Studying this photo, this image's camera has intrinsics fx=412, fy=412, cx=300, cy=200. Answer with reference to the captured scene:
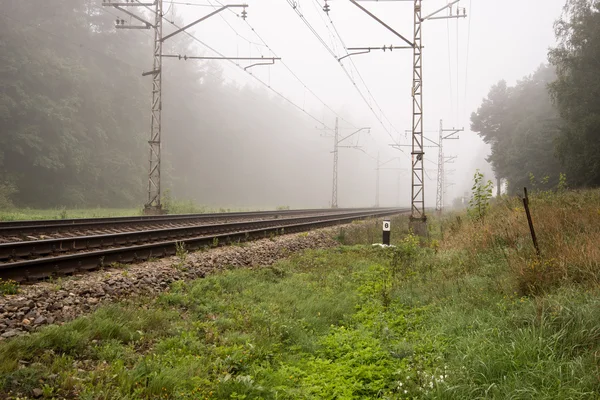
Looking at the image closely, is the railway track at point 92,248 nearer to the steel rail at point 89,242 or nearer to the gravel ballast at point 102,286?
the steel rail at point 89,242

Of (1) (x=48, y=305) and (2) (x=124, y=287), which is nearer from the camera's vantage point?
(1) (x=48, y=305)

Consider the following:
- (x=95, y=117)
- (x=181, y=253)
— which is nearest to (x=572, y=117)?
(x=181, y=253)

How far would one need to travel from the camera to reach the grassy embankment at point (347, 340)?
3.82 m

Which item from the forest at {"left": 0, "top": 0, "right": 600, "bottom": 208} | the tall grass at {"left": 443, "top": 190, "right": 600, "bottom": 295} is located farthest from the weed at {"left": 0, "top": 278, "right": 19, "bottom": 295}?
the forest at {"left": 0, "top": 0, "right": 600, "bottom": 208}

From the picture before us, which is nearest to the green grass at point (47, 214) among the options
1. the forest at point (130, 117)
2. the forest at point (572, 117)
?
the forest at point (130, 117)

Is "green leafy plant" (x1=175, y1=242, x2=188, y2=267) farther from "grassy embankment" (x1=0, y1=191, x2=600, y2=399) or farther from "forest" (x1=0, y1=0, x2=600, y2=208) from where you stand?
"forest" (x1=0, y1=0, x2=600, y2=208)

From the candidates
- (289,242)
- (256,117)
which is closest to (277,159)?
(256,117)

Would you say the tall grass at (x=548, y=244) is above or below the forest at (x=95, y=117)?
below

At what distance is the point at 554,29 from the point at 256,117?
59.8m

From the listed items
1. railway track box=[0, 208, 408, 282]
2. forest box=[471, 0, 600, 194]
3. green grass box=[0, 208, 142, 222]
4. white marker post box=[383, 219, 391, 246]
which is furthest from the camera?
forest box=[471, 0, 600, 194]

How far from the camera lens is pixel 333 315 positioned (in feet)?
21.8

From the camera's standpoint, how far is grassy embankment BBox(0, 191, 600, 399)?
12.5 ft

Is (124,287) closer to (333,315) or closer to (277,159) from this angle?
(333,315)

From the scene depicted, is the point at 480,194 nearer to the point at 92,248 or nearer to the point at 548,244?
the point at 548,244
